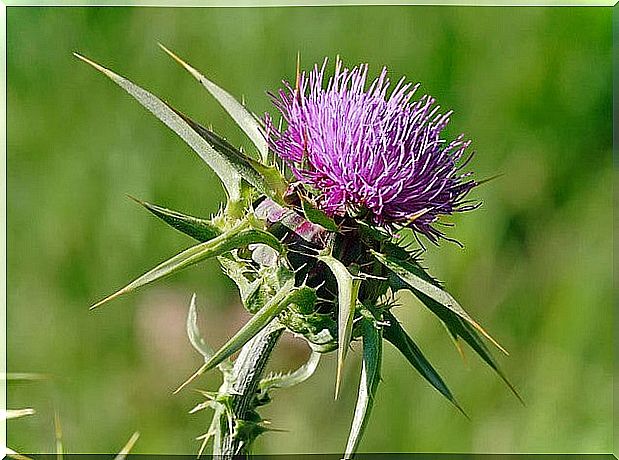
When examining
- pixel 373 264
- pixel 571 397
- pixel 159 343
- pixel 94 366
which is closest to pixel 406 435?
pixel 571 397

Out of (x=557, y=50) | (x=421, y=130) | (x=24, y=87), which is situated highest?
(x=557, y=50)

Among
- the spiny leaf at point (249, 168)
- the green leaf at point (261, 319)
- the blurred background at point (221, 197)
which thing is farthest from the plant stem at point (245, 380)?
the blurred background at point (221, 197)

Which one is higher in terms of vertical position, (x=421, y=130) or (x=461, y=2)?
(x=461, y=2)

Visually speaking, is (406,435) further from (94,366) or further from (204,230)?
(204,230)

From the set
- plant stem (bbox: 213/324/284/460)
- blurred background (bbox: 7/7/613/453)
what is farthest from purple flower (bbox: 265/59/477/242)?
blurred background (bbox: 7/7/613/453)

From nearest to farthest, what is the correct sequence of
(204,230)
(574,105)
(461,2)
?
1. (204,230)
2. (461,2)
3. (574,105)

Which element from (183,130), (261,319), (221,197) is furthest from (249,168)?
(221,197)

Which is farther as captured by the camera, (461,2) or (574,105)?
(574,105)
